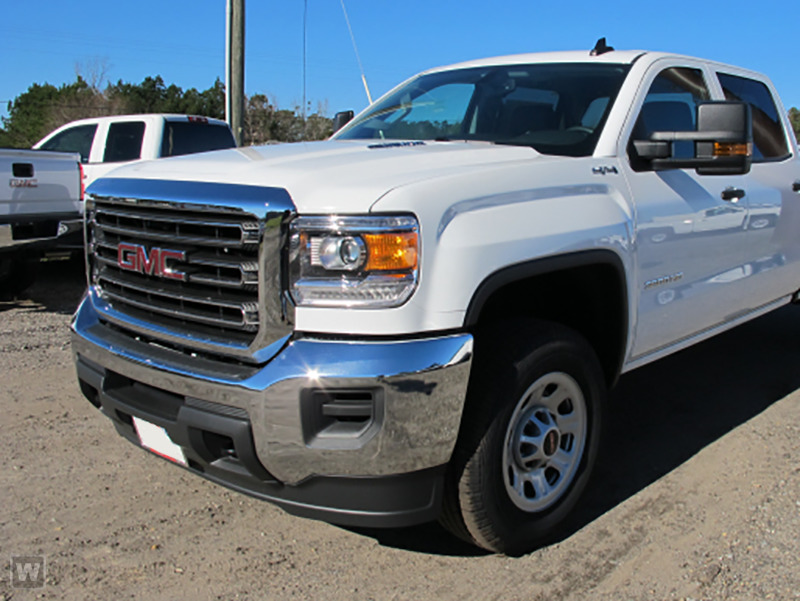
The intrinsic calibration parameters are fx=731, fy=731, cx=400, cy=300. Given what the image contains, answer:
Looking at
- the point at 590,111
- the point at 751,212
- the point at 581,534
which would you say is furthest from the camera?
the point at 751,212

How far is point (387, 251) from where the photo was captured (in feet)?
7.59

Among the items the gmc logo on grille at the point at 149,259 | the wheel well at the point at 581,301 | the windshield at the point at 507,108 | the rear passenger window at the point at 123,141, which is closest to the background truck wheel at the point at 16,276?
the rear passenger window at the point at 123,141

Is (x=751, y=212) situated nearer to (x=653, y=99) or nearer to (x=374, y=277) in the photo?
(x=653, y=99)

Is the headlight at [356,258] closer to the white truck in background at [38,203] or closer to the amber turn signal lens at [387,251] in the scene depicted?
Answer: the amber turn signal lens at [387,251]

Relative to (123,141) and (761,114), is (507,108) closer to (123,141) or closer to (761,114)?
(761,114)

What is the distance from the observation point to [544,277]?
2.97m

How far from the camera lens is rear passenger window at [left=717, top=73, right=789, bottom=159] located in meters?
4.43

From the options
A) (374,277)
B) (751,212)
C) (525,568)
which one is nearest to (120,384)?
(374,277)

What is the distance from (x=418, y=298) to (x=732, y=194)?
7.69ft

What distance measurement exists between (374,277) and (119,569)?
4.95 ft

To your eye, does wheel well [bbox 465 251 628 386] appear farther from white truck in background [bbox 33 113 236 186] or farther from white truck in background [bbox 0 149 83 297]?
white truck in background [bbox 33 113 236 186]

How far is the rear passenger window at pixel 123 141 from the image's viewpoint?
359 inches

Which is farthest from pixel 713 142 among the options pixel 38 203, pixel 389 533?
pixel 38 203

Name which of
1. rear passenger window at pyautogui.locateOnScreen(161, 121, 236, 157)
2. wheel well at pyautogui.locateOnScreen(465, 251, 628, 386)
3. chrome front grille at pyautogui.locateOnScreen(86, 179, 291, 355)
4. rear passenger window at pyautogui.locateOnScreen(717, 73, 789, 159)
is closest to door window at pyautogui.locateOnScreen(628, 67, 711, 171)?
rear passenger window at pyautogui.locateOnScreen(717, 73, 789, 159)
